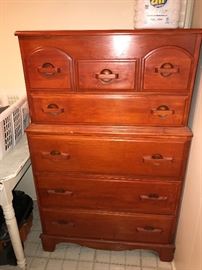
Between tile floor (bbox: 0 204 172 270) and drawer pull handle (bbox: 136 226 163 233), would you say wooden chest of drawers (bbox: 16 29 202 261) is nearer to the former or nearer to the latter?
drawer pull handle (bbox: 136 226 163 233)

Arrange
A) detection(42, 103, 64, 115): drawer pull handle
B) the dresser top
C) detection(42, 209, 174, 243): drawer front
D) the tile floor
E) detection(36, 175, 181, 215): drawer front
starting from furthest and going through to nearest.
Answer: the tile floor, detection(42, 209, 174, 243): drawer front, detection(36, 175, 181, 215): drawer front, detection(42, 103, 64, 115): drawer pull handle, the dresser top

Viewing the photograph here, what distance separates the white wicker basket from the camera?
4.51ft

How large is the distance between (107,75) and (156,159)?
50 cm

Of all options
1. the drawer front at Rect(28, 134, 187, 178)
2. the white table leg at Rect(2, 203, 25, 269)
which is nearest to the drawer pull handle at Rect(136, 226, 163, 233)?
the drawer front at Rect(28, 134, 187, 178)

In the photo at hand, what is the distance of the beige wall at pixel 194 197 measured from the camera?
114 centimetres

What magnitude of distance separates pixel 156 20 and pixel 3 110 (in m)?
0.96

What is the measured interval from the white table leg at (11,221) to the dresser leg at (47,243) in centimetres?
17

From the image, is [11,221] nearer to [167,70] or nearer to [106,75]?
[106,75]

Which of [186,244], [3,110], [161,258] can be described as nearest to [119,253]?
[161,258]

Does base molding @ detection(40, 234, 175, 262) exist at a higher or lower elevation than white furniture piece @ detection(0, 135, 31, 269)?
lower

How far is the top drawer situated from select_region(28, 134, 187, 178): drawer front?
27cm

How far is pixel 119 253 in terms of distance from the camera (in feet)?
5.57

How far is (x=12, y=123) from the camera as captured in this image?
4.77ft

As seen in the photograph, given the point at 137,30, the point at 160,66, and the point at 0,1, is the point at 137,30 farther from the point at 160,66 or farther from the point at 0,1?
the point at 0,1
